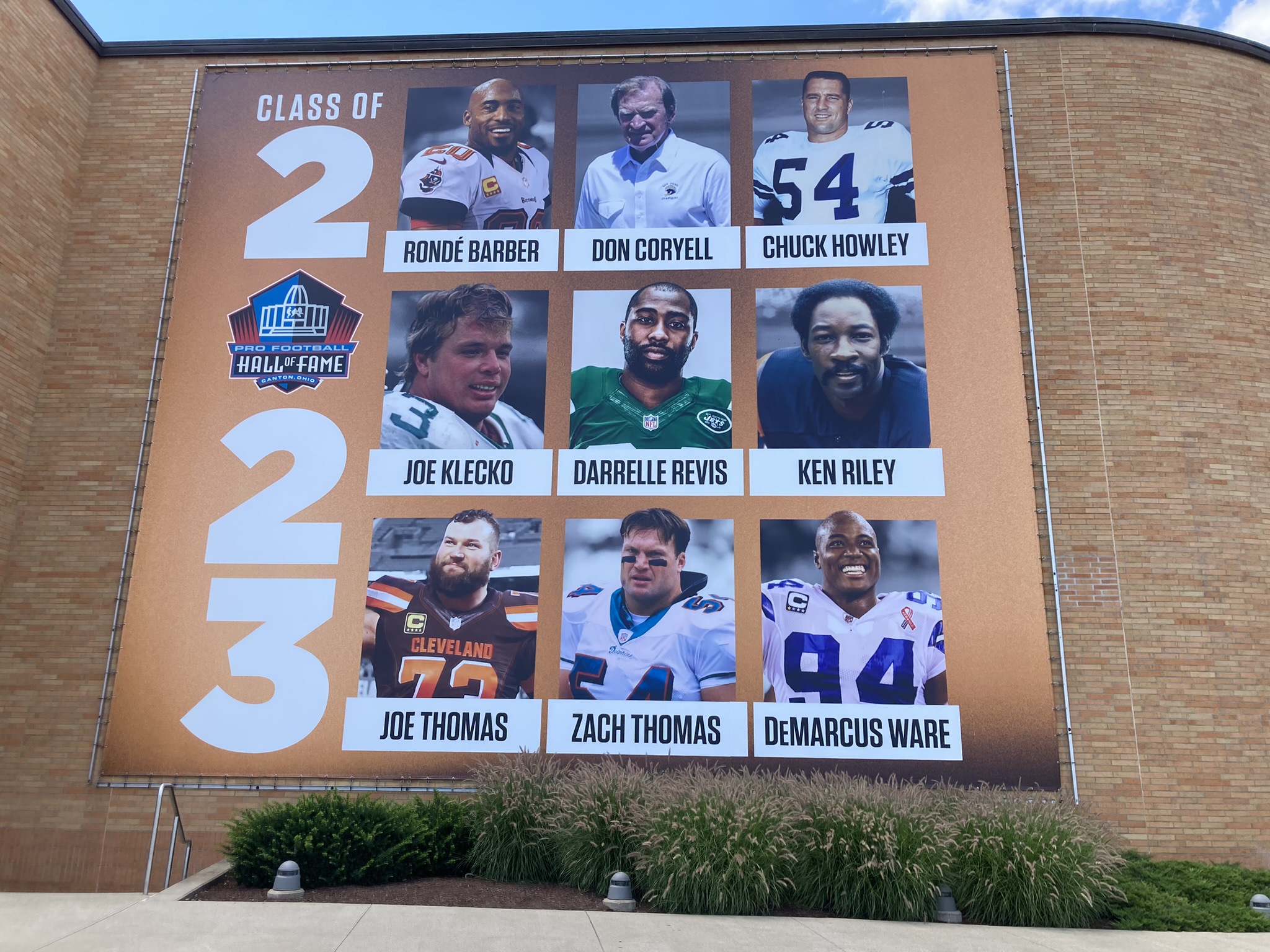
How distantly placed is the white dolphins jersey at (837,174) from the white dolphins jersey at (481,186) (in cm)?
Answer: 280

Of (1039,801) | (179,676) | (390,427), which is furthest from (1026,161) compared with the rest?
(179,676)

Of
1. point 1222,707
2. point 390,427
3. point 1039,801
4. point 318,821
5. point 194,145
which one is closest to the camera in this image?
point 318,821

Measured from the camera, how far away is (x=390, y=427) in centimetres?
1176

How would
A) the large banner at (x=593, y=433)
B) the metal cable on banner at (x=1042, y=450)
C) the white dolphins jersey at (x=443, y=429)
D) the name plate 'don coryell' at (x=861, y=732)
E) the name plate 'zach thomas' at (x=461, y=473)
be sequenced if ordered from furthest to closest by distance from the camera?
the white dolphins jersey at (x=443, y=429) < the name plate 'zach thomas' at (x=461, y=473) < the large banner at (x=593, y=433) < the metal cable on banner at (x=1042, y=450) < the name plate 'don coryell' at (x=861, y=732)

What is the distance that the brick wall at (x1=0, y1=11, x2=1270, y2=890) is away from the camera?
35.0ft

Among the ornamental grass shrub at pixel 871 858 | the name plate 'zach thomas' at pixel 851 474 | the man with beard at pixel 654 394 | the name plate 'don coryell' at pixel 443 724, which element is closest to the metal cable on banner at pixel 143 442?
the name plate 'don coryell' at pixel 443 724

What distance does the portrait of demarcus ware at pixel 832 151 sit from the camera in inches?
Result: 483

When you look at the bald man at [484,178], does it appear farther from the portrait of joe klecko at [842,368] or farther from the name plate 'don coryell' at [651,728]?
the name plate 'don coryell' at [651,728]

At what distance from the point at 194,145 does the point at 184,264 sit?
69.1 inches

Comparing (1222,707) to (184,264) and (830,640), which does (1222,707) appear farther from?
(184,264)

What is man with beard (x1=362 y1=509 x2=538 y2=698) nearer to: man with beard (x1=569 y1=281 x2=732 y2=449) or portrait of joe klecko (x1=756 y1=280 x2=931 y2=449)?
man with beard (x1=569 y1=281 x2=732 y2=449)

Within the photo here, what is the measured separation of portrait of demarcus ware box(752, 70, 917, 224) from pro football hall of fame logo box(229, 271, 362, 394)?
5413 millimetres

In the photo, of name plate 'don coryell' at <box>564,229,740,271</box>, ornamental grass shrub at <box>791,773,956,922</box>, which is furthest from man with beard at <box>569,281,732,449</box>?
ornamental grass shrub at <box>791,773,956,922</box>

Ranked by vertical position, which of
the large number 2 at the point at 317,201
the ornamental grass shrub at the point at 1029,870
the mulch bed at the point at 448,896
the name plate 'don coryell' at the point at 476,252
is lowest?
the mulch bed at the point at 448,896
